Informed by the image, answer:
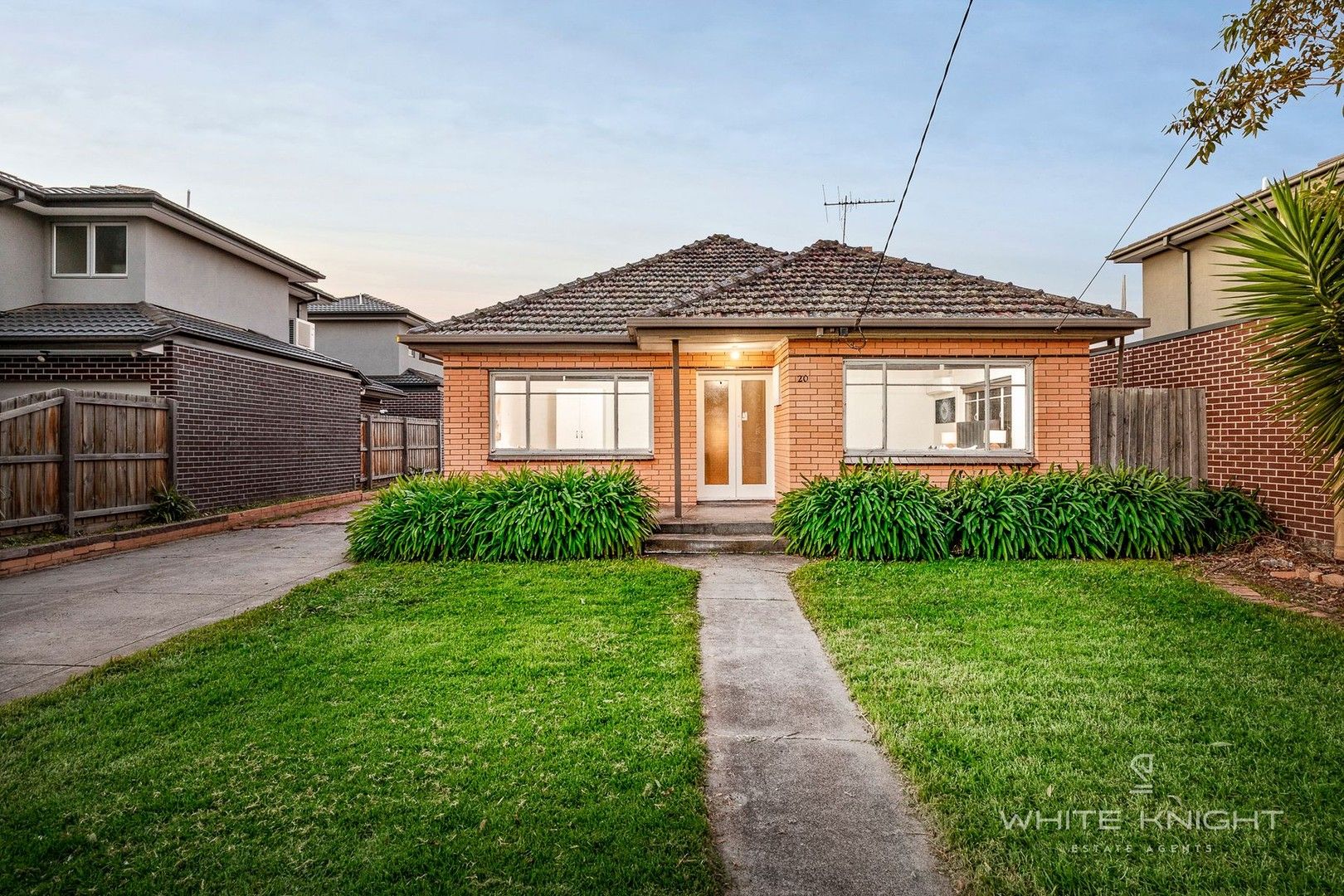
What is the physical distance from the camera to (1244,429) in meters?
8.57

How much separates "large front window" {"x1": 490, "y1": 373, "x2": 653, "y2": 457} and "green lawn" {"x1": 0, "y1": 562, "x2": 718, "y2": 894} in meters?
5.83

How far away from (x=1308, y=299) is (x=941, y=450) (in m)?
4.74

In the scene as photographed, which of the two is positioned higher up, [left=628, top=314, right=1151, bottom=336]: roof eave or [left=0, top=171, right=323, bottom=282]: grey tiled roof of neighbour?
[left=0, top=171, right=323, bottom=282]: grey tiled roof of neighbour

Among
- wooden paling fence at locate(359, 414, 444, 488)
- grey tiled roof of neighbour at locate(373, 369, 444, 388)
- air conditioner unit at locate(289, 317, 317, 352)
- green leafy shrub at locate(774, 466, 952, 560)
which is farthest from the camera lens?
grey tiled roof of neighbour at locate(373, 369, 444, 388)

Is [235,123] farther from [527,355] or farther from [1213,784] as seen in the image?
[1213,784]

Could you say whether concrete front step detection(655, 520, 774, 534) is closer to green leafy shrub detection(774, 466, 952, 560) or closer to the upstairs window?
green leafy shrub detection(774, 466, 952, 560)

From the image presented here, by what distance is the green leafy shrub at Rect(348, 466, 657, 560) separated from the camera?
820 cm

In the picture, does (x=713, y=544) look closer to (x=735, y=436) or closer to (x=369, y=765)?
(x=735, y=436)

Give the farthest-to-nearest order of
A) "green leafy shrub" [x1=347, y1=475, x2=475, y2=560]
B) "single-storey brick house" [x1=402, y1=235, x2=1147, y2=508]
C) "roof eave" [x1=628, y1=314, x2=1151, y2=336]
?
"single-storey brick house" [x1=402, y1=235, x2=1147, y2=508]
"roof eave" [x1=628, y1=314, x2=1151, y2=336]
"green leafy shrub" [x1=347, y1=475, x2=475, y2=560]

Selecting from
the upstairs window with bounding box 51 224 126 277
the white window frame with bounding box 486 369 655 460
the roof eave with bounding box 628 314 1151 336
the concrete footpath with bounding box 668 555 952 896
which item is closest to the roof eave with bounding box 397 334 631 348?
the white window frame with bounding box 486 369 655 460

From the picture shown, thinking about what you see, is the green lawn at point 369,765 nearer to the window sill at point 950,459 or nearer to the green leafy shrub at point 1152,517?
the window sill at point 950,459

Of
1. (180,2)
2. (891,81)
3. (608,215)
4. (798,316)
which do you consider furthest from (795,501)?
(608,215)

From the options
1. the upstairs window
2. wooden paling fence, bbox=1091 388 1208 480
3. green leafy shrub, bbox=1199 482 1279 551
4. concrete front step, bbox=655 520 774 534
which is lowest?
concrete front step, bbox=655 520 774 534

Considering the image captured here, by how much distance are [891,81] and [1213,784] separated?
6.00 m
